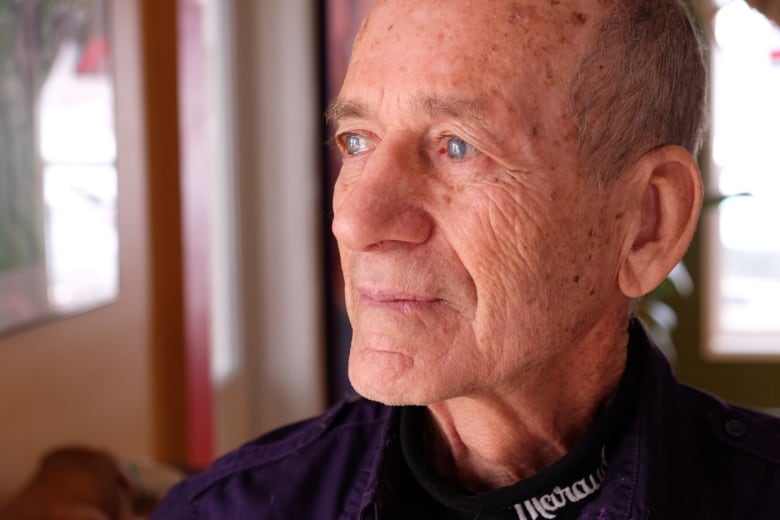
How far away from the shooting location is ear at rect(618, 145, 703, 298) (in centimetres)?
101

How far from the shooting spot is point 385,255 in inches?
37.4

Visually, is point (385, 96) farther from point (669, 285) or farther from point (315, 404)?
point (315, 404)

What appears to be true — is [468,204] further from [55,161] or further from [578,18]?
[55,161]

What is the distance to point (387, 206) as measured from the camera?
93 centimetres

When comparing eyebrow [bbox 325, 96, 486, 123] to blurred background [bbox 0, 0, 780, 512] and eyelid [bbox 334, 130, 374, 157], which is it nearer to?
eyelid [bbox 334, 130, 374, 157]

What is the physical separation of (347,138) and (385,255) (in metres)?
0.19

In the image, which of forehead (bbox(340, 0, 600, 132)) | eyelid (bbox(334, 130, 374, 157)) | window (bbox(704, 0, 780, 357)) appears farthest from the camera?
window (bbox(704, 0, 780, 357))

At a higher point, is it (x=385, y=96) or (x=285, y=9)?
(x=285, y=9)

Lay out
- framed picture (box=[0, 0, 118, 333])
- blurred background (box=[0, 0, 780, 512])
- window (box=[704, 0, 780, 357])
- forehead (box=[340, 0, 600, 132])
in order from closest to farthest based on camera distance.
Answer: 1. forehead (box=[340, 0, 600, 132])
2. framed picture (box=[0, 0, 118, 333])
3. blurred background (box=[0, 0, 780, 512])
4. window (box=[704, 0, 780, 357])

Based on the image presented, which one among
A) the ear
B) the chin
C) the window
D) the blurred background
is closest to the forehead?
the ear

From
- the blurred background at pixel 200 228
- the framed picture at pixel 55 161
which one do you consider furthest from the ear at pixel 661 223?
the framed picture at pixel 55 161

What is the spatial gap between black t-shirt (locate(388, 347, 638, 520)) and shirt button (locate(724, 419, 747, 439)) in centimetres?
12

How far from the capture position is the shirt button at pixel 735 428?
3.46 feet

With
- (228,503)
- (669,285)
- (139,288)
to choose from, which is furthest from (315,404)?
(228,503)
